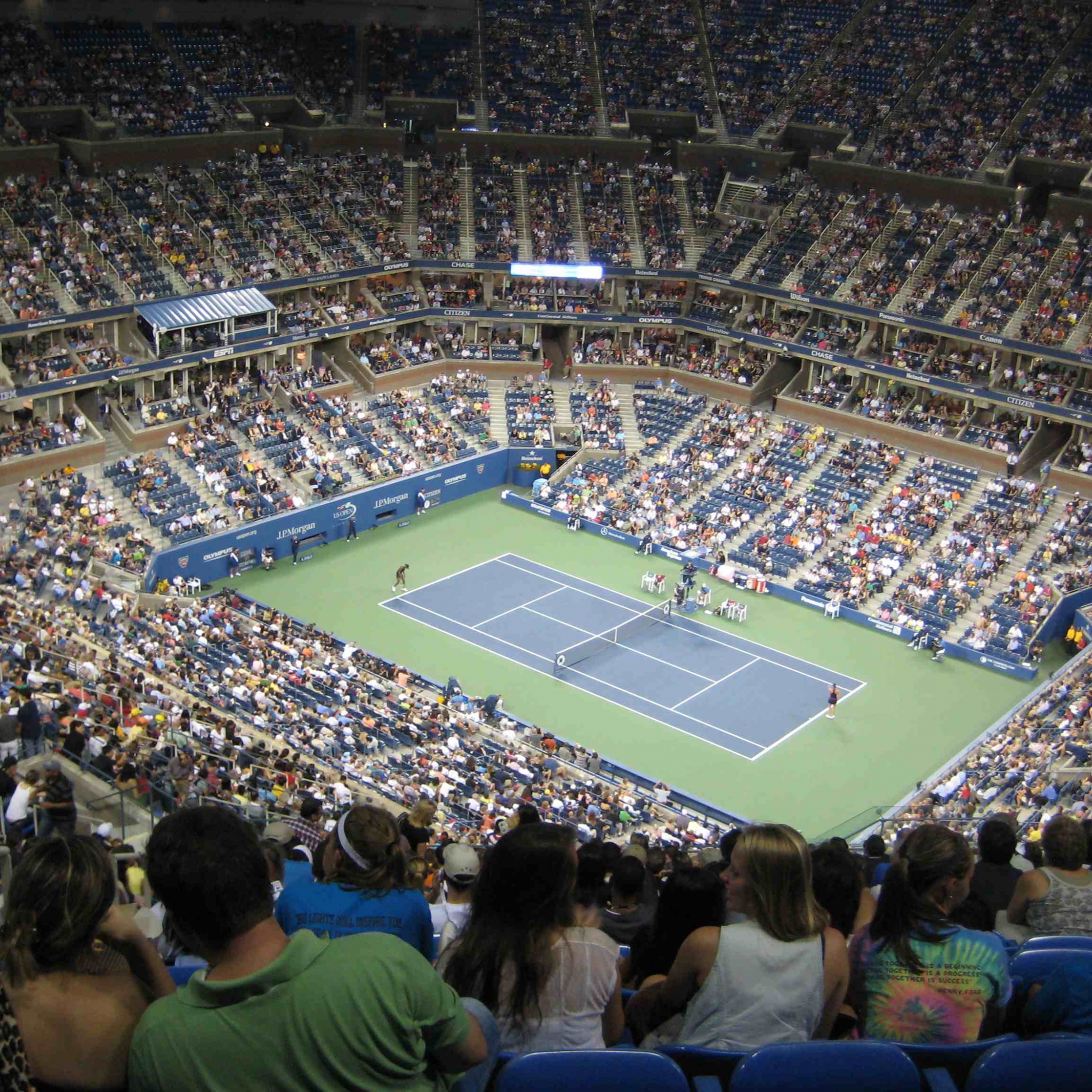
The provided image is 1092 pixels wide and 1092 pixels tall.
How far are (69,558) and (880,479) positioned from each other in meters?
26.9

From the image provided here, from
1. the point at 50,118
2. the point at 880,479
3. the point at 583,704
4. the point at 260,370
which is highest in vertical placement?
the point at 50,118

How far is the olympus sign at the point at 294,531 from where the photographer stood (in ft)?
139

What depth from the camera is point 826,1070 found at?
5285mm

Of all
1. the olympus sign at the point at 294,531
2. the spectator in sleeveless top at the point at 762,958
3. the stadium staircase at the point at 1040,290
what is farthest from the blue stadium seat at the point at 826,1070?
the stadium staircase at the point at 1040,290

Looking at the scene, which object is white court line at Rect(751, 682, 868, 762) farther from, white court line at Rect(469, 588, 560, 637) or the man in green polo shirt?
the man in green polo shirt

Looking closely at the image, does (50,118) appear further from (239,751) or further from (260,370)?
(239,751)

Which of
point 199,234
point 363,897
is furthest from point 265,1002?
point 199,234

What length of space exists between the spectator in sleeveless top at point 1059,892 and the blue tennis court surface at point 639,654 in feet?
85.3

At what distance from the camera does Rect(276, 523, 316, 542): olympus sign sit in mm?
42500

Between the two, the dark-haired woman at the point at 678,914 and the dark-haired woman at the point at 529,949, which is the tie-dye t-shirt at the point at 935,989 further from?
the dark-haired woman at the point at 529,949

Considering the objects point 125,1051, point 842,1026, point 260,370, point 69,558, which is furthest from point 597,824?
point 260,370

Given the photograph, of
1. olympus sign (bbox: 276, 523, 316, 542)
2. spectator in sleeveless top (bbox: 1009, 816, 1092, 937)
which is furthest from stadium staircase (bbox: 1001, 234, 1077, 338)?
spectator in sleeveless top (bbox: 1009, 816, 1092, 937)

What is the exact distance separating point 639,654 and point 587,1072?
33782mm

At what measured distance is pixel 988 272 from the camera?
49.1 meters
